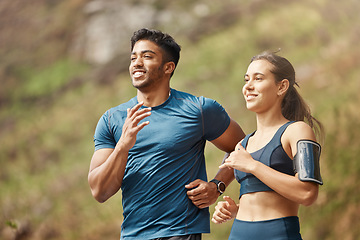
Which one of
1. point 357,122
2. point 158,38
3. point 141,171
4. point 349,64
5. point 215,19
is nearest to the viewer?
point 141,171

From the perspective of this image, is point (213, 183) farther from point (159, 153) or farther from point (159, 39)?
point (159, 39)

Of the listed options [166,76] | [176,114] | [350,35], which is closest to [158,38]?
[166,76]

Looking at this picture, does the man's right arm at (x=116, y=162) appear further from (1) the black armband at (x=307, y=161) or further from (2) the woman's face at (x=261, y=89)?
(1) the black armband at (x=307, y=161)

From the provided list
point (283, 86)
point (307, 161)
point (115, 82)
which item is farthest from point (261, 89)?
point (115, 82)

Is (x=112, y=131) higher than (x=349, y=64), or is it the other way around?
(x=349, y=64)

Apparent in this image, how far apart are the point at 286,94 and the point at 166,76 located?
0.78m

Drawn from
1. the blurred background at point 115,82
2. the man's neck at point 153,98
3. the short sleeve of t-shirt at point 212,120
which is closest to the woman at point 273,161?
the short sleeve of t-shirt at point 212,120

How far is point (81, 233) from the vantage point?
322 inches

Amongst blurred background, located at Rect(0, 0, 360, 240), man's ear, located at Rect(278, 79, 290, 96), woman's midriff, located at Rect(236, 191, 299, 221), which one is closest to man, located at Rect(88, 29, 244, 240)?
woman's midriff, located at Rect(236, 191, 299, 221)

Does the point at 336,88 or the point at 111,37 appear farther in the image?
the point at 111,37

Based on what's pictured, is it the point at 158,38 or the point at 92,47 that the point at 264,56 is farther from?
the point at 92,47

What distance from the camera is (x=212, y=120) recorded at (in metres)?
2.79

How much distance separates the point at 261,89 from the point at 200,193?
69 centimetres

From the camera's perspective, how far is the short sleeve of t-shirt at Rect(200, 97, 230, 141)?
9.12 feet
